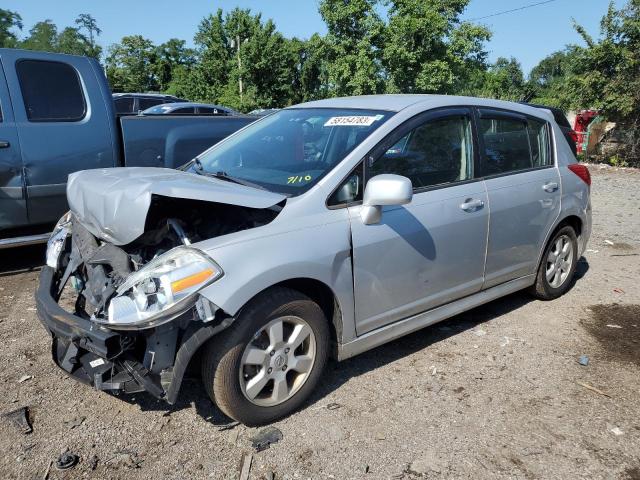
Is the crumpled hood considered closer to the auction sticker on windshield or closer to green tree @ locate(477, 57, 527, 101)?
the auction sticker on windshield

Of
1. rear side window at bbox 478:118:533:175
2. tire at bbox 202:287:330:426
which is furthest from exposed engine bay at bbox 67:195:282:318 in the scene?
rear side window at bbox 478:118:533:175

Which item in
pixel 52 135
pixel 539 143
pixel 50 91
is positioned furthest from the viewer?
pixel 50 91

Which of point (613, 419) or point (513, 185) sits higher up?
point (513, 185)

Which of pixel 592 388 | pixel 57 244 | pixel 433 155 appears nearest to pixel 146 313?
pixel 57 244

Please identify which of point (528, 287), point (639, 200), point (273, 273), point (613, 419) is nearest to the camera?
point (273, 273)

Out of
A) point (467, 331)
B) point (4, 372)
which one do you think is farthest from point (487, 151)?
point (4, 372)

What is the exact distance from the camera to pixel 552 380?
3668 millimetres

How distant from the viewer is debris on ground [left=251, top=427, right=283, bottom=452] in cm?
290

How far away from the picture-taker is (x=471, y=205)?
3.89 metres

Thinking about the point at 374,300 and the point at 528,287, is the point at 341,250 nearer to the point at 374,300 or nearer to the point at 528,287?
the point at 374,300

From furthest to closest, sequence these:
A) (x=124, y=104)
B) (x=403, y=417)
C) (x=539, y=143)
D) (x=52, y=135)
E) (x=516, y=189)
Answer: (x=124, y=104) < (x=52, y=135) < (x=539, y=143) < (x=516, y=189) < (x=403, y=417)

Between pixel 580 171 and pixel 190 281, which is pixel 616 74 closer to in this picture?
pixel 580 171

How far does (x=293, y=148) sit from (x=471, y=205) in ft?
4.30

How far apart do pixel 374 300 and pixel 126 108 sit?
13282 mm
